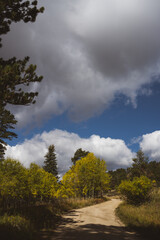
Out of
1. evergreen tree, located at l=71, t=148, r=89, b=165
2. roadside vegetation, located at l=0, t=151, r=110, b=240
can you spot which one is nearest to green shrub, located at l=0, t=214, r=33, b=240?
roadside vegetation, located at l=0, t=151, r=110, b=240

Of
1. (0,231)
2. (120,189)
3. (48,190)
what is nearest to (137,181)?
(120,189)

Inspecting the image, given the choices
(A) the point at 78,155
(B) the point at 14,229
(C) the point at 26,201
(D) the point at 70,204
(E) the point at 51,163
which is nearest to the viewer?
(B) the point at 14,229

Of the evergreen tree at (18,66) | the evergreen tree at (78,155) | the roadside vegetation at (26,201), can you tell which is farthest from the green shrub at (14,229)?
the evergreen tree at (78,155)

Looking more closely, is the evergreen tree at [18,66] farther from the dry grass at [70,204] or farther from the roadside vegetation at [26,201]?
the dry grass at [70,204]

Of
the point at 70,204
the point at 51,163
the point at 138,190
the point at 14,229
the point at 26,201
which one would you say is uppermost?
the point at 51,163

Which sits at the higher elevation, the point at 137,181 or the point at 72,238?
the point at 137,181

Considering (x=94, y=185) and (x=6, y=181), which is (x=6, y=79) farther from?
(x=94, y=185)

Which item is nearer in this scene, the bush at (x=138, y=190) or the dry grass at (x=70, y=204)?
the bush at (x=138, y=190)

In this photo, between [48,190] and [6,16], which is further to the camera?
[48,190]

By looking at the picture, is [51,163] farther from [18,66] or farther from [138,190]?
Answer: [18,66]

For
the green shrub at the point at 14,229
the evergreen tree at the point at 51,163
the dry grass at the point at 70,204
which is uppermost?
the evergreen tree at the point at 51,163

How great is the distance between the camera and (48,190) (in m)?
15.8

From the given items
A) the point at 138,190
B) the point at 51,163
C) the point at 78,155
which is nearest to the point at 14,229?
the point at 138,190

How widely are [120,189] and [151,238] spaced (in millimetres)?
11969
